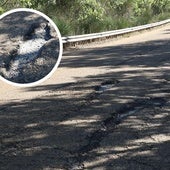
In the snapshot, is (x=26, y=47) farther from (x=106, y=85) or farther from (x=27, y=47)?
(x=106, y=85)

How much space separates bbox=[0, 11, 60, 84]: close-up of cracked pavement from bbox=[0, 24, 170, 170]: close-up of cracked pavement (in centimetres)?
117

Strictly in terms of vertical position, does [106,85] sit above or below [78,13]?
below

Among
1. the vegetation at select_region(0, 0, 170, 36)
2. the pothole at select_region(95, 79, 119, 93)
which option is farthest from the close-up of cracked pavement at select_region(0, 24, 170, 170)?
the vegetation at select_region(0, 0, 170, 36)

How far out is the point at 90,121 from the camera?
7133 mm

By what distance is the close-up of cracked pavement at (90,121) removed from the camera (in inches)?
218

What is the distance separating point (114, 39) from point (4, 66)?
1747 cm

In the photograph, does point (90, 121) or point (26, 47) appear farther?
point (90, 121)

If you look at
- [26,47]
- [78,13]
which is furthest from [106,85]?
[78,13]

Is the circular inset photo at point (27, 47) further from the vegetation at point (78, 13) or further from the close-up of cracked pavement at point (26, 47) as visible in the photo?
the vegetation at point (78, 13)

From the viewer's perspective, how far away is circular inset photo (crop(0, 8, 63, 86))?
462 cm

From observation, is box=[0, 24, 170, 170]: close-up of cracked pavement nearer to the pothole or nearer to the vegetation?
the pothole

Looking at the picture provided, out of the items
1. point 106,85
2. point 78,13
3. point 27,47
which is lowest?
point 106,85

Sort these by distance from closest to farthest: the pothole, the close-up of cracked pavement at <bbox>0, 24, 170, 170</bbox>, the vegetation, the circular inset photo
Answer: the circular inset photo
the close-up of cracked pavement at <bbox>0, 24, 170, 170</bbox>
the pothole
the vegetation

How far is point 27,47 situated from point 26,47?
11 mm
